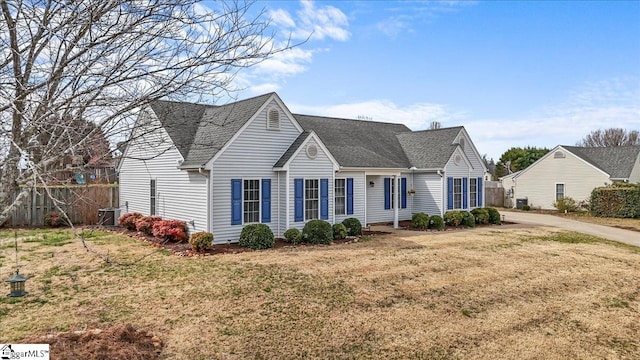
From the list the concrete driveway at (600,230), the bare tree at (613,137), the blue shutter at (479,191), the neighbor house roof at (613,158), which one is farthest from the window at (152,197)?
the bare tree at (613,137)

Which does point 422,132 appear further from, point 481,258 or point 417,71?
point 481,258

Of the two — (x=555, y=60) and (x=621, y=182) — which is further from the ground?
(x=555, y=60)

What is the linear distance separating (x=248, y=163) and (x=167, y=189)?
165 inches

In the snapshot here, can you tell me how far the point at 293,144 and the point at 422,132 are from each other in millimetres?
10965

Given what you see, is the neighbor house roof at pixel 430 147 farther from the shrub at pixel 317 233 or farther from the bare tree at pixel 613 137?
the bare tree at pixel 613 137

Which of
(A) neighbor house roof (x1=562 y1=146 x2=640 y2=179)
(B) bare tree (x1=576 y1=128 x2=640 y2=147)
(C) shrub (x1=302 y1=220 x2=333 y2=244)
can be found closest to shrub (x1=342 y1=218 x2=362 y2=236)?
(C) shrub (x1=302 y1=220 x2=333 y2=244)

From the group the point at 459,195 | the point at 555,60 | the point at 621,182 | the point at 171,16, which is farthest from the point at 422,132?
the point at 171,16

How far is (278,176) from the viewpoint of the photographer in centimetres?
1544

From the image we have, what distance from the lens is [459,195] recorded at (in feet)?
70.4

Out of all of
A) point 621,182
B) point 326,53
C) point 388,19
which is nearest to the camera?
point 326,53

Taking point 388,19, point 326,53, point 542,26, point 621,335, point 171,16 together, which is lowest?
point 621,335

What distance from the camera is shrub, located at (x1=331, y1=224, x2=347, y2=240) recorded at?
1570 cm

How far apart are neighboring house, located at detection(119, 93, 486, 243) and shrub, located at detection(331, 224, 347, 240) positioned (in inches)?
31.5

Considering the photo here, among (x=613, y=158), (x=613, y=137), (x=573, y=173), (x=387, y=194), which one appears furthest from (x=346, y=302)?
(x=613, y=137)
